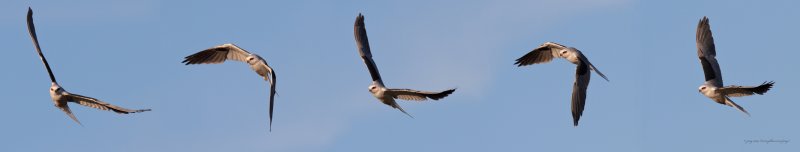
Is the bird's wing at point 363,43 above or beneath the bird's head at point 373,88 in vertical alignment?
above

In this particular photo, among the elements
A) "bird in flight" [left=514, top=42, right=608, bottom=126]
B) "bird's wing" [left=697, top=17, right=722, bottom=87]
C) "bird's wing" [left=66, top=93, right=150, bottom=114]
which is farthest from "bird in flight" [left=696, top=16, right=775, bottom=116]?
"bird's wing" [left=66, top=93, right=150, bottom=114]

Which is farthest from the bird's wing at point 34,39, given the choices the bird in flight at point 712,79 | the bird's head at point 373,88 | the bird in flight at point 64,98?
the bird in flight at point 712,79

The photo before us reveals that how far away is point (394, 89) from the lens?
40.8m

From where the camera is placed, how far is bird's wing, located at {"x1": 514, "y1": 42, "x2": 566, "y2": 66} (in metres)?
45.9

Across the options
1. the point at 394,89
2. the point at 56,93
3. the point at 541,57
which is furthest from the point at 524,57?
the point at 56,93

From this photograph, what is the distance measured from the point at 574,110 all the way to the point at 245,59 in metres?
9.04

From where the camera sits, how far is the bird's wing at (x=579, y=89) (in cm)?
4331

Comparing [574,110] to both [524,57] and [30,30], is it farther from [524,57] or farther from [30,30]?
[30,30]

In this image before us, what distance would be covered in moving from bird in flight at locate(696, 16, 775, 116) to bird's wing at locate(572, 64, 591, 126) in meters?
3.06

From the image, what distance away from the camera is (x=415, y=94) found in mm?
40000

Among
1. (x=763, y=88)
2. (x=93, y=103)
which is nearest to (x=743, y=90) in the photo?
(x=763, y=88)

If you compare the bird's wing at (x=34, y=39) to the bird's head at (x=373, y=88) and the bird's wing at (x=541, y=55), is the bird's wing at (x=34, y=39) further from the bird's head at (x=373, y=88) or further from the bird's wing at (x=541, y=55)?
the bird's wing at (x=541, y=55)

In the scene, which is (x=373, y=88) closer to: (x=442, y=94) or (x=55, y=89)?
(x=442, y=94)

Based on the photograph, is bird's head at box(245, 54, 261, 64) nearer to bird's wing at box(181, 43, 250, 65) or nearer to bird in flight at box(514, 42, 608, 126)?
bird's wing at box(181, 43, 250, 65)
